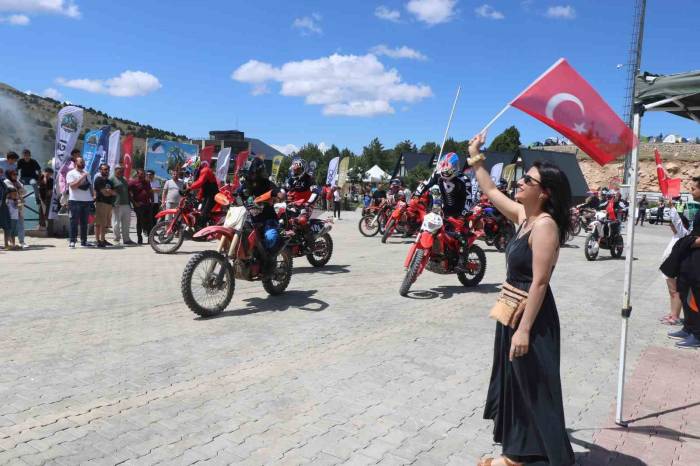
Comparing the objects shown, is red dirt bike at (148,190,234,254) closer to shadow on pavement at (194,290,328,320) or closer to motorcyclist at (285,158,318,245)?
motorcyclist at (285,158,318,245)

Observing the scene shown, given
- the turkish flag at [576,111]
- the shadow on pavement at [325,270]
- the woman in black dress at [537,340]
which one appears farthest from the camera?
the shadow on pavement at [325,270]

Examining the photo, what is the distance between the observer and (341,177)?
3347cm

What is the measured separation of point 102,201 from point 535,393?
11.6m

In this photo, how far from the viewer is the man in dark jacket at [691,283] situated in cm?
579

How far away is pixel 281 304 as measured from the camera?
6984mm

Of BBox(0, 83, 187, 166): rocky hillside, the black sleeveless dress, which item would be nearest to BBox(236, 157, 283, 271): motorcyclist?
the black sleeveless dress

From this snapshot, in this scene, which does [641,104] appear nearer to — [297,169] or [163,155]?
[297,169]

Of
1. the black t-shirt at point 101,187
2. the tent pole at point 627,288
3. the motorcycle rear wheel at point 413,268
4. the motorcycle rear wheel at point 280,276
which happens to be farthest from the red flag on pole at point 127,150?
the tent pole at point 627,288

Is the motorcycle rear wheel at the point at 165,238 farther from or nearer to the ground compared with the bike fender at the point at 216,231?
nearer to the ground

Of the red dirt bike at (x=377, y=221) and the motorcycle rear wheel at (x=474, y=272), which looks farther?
the red dirt bike at (x=377, y=221)

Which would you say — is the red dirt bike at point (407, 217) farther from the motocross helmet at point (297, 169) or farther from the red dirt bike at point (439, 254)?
the red dirt bike at point (439, 254)

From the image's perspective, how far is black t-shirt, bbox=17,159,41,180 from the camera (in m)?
14.5

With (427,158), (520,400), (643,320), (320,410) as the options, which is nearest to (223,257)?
(320,410)

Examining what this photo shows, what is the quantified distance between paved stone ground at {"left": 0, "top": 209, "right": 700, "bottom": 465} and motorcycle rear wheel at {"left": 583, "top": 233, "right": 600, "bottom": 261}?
4441 mm
